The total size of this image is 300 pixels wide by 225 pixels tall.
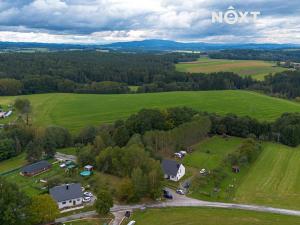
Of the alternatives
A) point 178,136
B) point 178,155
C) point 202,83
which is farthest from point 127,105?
point 202,83

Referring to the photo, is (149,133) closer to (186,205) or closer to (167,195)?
(167,195)

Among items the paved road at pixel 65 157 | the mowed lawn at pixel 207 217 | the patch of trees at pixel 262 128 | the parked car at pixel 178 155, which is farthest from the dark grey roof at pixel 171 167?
the patch of trees at pixel 262 128

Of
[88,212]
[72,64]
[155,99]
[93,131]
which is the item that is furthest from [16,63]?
[88,212]

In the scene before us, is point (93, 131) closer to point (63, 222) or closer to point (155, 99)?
point (63, 222)

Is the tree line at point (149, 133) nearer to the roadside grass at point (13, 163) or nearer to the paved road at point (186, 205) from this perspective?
the roadside grass at point (13, 163)

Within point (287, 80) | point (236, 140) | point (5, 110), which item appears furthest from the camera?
point (287, 80)

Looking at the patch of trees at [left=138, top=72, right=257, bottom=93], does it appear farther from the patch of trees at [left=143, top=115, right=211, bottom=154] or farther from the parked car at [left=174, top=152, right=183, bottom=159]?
the parked car at [left=174, top=152, right=183, bottom=159]
